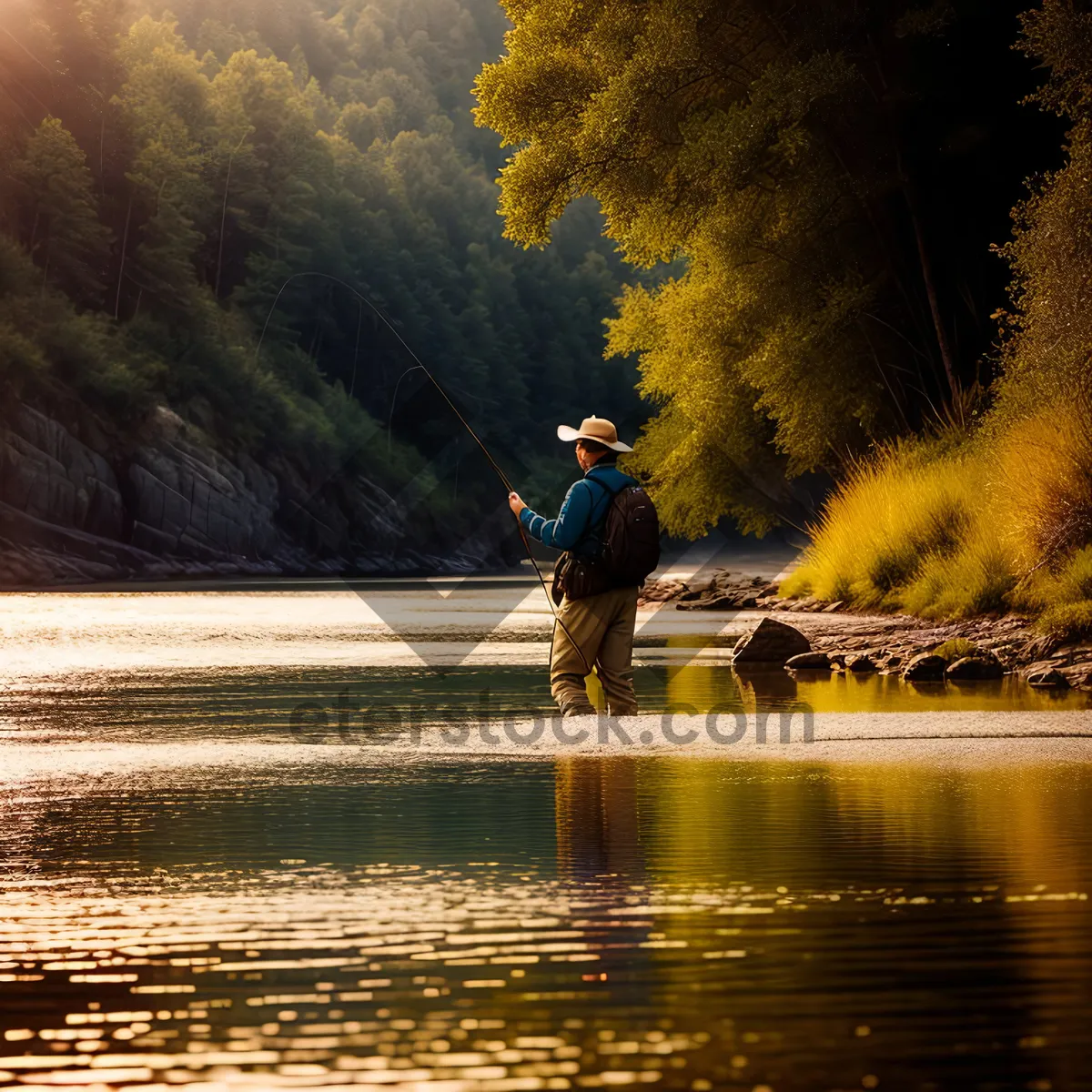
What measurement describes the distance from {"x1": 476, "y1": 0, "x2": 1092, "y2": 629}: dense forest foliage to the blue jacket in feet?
29.9

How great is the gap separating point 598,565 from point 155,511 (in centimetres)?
5636

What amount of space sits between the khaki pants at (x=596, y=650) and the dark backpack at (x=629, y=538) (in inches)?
8.2

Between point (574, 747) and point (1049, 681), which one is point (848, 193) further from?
point (574, 747)

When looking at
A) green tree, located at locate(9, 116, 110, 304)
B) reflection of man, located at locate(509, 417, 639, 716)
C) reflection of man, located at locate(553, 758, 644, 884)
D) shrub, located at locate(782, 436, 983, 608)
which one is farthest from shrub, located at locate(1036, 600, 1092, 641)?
green tree, located at locate(9, 116, 110, 304)

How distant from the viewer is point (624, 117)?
1015 inches

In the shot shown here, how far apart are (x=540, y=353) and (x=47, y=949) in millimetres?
120735

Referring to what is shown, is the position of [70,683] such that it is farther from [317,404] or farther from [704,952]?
[317,404]

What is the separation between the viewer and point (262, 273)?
292ft

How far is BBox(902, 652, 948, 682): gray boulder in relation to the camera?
1538 cm

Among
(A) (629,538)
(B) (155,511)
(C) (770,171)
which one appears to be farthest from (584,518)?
(B) (155,511)

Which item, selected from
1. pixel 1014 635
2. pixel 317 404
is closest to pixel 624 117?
pixel 1014 635

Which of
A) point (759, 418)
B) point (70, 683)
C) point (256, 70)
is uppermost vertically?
point (256, 70)

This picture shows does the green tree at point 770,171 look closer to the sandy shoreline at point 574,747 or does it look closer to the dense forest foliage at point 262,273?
the sandy shoreline at point 574,747

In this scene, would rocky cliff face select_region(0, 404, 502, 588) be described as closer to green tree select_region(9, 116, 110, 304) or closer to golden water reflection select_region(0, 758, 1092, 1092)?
green tree select_region(9, 116, 110, 304)
